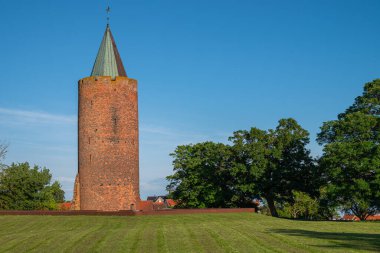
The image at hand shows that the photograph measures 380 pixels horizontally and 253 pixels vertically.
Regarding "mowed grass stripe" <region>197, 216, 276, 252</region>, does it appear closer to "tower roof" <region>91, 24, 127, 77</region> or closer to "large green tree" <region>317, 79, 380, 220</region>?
"large green tree" <region>317, 79, 380, 220</region>

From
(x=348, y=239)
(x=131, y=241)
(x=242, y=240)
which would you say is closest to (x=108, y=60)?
(x=131, y=241)

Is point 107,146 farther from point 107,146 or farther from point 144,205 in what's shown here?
point 144,205

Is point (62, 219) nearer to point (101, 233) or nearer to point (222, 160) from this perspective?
point (101, 233)

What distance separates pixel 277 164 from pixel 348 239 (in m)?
29.1

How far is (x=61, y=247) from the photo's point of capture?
895 inches


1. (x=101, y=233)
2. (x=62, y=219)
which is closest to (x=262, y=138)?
(x=62, y=219)

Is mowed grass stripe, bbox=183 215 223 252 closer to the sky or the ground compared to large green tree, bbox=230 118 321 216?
closer to the ground

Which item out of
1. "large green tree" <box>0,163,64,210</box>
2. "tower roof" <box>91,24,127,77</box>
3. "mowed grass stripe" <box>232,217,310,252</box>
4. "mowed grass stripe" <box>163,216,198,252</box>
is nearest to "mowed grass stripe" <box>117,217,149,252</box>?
"mowed grass stripe" <box>163,216,198,252</box>

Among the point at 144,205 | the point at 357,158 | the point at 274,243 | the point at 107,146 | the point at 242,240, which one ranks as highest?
the point at 107,146

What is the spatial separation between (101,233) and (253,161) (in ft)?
87.8

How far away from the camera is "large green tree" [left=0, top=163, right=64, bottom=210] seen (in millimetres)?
57781

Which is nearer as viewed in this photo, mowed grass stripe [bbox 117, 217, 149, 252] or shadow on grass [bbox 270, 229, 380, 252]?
shadow on grass [bbox 270, 229, 380, 252]

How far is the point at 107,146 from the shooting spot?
167ft

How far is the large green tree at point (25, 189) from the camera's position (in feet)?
190
